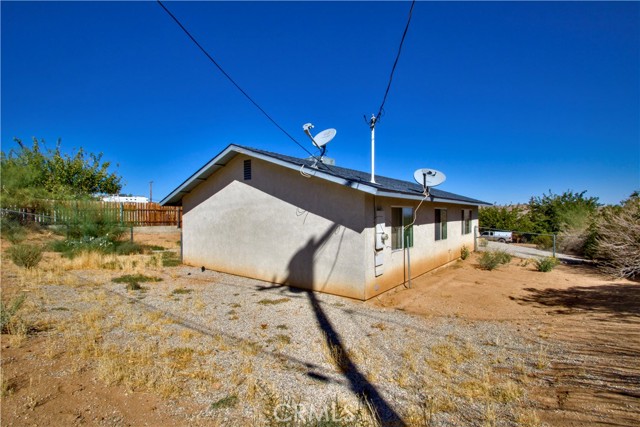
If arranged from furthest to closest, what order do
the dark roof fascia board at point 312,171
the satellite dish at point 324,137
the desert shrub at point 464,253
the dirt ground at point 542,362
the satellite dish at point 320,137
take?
the desert shrub at point 464,253 → the satellite dish at point 320,137 → the satellite dish at point 324,137 → the dark roof fascia board at point 312,171 → the dirt ground at point 542,362

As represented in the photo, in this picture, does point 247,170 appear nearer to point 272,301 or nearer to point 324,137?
point 324,137

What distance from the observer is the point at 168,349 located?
4.38m

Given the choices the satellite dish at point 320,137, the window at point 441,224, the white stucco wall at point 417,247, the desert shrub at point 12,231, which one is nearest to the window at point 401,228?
the white stucco wall at point 417,247

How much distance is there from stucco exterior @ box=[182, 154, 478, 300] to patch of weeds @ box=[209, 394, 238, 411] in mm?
4406

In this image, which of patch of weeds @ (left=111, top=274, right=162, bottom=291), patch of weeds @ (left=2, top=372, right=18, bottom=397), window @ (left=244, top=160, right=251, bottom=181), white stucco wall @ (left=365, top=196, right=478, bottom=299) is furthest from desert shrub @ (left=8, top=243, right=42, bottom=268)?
white stucco wall @ (left=365, top=196, right=478, bottom=299)

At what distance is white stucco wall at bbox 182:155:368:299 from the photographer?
745 centimetres

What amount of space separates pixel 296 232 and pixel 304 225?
379 millimetres

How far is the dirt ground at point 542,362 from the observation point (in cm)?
289

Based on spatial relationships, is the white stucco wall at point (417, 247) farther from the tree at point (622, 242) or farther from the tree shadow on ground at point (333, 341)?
the tree at point (622, 242)

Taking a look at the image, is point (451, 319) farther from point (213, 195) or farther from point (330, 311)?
point (213, 195)

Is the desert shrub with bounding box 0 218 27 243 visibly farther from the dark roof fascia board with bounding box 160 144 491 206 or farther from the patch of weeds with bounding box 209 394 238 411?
the patch of weeds with bounding box 209 394 238 411

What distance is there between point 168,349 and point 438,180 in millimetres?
7961

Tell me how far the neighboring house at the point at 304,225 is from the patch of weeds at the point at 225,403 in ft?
14.5

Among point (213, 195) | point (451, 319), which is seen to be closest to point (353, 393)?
point (451, 319)
